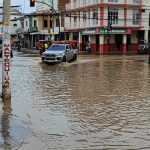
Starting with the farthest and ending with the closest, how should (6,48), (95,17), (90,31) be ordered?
1. (90,31)
2. (95,17)
3. (6,48)

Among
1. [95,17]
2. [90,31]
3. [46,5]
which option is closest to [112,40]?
[90,31]

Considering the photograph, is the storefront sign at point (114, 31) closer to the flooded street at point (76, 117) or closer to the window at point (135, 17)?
the window at point (135, 17)

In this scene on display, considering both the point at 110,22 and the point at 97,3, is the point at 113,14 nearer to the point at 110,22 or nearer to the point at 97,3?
the point at 110,22

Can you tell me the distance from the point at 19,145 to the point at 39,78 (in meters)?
14.8

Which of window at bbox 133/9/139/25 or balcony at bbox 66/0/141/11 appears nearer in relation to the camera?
balcony at bbox 66/0/141/11

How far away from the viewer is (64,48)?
3750cm

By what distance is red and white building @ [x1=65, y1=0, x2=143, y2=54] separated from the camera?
6448 centimetres

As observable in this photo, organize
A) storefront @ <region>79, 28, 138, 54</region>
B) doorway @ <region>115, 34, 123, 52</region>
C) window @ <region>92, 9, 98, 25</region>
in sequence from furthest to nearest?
doorway @ <region>115, 34, 123, 52</region>
window @ <region>92, 9, 98, 25</region>
storefront @ <region>79, 28, 138, 54</region>

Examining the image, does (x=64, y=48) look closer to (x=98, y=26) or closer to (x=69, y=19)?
(x=98, y=26)

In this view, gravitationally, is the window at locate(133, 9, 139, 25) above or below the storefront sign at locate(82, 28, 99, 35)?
above

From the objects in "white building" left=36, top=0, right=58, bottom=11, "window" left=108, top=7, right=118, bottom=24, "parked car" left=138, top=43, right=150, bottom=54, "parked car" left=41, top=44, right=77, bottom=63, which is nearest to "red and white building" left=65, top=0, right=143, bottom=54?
"window" left=108, top=7, right=118, bottom=24

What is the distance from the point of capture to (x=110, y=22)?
210 feet

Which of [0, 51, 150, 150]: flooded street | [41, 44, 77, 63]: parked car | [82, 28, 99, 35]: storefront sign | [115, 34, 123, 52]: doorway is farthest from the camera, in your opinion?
[115, 34, 123, 52]: doorway

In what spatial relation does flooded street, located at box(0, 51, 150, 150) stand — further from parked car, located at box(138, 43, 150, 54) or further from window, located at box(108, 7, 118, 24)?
window, located at box(108, 7, 118, 24)
